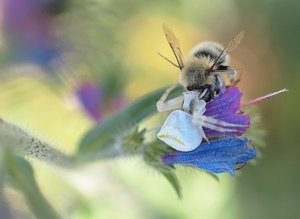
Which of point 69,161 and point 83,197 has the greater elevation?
point 69,161

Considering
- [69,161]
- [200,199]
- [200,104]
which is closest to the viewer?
[200,104]

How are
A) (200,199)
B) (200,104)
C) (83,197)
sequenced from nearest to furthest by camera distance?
(200,104)
(83,197)
(200,199)

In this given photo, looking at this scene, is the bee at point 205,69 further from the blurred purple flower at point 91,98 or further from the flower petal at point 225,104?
the blurred purple flower at point 91,98

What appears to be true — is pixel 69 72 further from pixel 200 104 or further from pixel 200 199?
pixel 200 104

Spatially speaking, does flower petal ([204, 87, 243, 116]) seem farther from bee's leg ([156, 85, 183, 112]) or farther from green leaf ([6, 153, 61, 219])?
green leaf ([6, 153, 61, 219])

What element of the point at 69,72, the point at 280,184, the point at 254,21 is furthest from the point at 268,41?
the point at 69,72

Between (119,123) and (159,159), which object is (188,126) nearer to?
(159,159)

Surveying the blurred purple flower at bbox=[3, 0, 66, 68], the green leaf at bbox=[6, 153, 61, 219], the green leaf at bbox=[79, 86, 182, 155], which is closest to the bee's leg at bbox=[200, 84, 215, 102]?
the green leaf at bbox=[79, 86, 182, 155]
